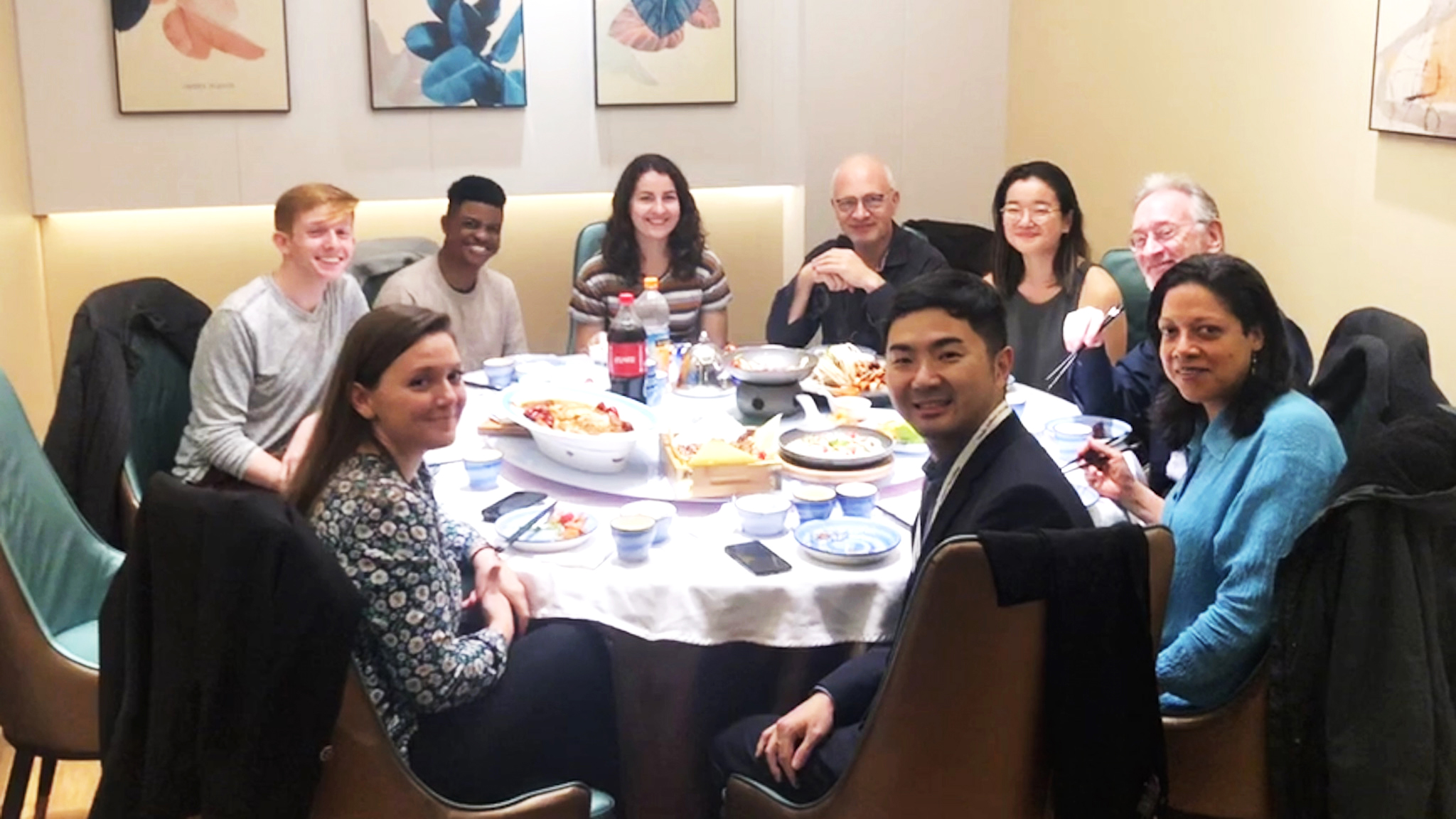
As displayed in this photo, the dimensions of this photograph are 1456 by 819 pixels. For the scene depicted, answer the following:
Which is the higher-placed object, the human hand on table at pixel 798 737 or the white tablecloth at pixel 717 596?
the white tablecloth at pixel 717 596

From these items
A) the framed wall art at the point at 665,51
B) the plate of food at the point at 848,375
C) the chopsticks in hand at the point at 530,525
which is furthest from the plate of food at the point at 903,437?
the framed wall art at the point at 665,51

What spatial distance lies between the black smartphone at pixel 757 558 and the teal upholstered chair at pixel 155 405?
1.39m

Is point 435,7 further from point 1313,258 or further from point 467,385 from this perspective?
point 1313,258

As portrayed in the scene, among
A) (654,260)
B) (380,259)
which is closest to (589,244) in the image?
(654,260)

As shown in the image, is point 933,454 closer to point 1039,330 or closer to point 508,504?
point 508,504

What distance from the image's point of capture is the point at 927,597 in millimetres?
1371

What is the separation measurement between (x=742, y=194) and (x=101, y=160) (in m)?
2.31

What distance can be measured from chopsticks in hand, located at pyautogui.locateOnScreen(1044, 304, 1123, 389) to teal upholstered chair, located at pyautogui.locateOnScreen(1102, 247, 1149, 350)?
230 millimetres

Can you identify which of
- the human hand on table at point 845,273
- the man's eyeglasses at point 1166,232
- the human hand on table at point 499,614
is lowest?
the human hand on table at point 499,614

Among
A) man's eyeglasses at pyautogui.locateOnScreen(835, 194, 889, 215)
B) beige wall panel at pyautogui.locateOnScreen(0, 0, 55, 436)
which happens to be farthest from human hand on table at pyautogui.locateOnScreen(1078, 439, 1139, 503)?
beige wall panel at pyautogui.locateOnScreen(0, 0, 55, 436)

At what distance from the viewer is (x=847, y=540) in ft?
6.44

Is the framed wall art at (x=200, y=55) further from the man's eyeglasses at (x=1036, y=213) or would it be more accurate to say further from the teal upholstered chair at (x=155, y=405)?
the man's eyeglasses at (x=1036, y=213)

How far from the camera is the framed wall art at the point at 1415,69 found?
103 inches

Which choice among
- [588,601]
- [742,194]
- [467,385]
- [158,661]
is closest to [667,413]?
[467,385]
